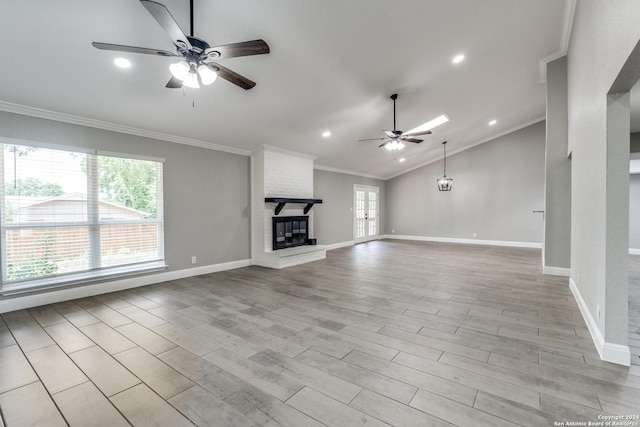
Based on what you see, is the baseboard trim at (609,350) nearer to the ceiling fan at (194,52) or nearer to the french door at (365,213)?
the ceiling fan at (194,52)

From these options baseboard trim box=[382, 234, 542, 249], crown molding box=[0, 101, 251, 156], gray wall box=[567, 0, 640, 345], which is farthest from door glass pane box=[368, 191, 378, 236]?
gray wall box=[567, 0, 640, 345]

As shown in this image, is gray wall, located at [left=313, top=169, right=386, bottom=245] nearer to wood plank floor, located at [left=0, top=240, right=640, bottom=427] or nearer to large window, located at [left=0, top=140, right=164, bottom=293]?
wood plank floor, located at [left=0, top=240, right=640, bottom=427]

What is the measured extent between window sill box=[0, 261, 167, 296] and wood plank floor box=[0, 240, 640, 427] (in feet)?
0.92

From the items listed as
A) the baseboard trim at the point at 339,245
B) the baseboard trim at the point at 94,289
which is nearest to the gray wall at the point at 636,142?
the baseboard trim at the point at 339,245

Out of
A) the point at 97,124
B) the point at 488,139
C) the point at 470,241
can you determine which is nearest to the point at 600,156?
the point at 97,124

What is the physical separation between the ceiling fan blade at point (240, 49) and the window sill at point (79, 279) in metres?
3.90

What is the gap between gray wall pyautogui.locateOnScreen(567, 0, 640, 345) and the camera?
6.28ft

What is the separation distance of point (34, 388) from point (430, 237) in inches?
412

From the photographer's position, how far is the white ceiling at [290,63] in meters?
2.60

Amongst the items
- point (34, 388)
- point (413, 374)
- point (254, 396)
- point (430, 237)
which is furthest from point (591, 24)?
point (430, 237)

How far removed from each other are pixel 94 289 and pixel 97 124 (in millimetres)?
2527

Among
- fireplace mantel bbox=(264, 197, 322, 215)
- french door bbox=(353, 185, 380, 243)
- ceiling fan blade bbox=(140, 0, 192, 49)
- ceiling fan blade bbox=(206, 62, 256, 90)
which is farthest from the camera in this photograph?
french door bbox=(353, 185, 380, 243)

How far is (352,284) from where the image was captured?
460 centimetres

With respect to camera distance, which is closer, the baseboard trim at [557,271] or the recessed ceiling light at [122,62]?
the recessed ceiling light at [122,62]
